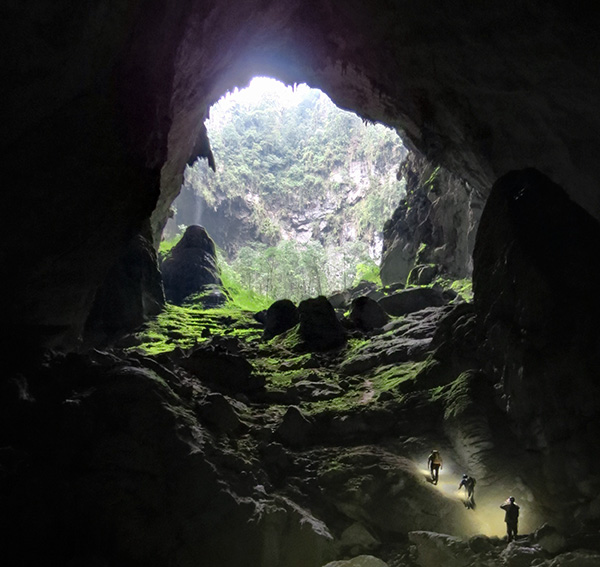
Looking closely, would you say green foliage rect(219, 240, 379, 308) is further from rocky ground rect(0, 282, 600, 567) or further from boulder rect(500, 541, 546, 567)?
boulder rect(500, 541, 546, 567)

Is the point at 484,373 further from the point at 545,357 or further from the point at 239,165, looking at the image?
the point at 239,165

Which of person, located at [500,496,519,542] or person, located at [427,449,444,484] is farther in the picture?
person, located at [427,449,444,484]

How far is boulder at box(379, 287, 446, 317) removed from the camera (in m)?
36.6

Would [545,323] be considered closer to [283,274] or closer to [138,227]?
[138,227]

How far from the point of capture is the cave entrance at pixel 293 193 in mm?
Answer: 90375

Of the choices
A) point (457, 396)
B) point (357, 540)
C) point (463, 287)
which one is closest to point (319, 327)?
point (457, 396)

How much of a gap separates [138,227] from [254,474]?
10760 mm

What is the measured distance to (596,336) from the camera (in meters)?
13.2

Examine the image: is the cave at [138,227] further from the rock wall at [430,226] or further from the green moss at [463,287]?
the green moss at [463,287]

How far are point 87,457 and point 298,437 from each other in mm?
6970

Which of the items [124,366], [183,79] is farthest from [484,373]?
[183,79]

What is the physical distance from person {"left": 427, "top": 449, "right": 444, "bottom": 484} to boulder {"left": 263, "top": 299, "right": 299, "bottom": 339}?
19.4 metres

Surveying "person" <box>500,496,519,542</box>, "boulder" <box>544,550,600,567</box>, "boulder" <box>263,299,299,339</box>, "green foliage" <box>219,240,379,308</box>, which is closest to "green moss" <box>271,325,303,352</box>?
"boulder" <box>263,299,299,339</box>

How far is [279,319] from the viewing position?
3300 centimetres
